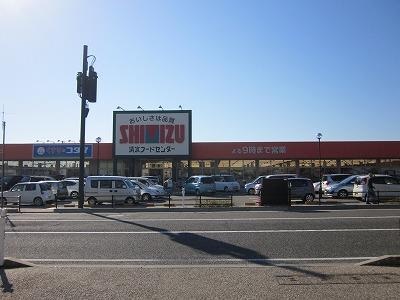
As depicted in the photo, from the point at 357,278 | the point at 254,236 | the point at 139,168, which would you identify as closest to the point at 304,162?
the point at 139,168

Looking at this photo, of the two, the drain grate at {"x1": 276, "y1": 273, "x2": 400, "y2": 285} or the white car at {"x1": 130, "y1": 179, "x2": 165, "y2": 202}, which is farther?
the white car at {"x1": 130, "y1": 179, "x2": 165, "y2": 202}

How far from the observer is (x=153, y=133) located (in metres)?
50.2

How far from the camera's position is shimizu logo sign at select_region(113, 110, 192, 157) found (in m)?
50.1

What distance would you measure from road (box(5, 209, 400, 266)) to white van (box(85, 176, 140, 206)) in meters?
9.78

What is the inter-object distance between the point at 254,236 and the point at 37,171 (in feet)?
147

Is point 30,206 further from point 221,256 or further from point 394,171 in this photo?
point 394,171

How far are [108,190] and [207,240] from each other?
54.4 feet

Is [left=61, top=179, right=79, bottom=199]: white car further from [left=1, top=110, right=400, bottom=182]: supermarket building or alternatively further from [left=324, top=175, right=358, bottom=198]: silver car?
[left=324, top=175, right=358, bottom=198]: silver car

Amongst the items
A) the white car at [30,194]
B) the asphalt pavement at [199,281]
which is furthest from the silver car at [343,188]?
the asphalt pavement at [199,281]

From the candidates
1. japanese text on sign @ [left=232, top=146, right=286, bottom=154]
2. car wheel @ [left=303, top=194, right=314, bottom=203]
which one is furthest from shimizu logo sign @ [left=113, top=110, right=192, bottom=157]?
car wheel @ [left=303, top=194, right=314, bottom=203]

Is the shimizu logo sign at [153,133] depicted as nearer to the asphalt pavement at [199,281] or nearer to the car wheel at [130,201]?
the car wheel at [130,201]

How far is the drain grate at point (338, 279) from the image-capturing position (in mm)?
7746

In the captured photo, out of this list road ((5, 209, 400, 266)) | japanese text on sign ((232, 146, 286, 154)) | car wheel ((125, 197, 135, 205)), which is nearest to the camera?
road ((5, 209, 400, 266))

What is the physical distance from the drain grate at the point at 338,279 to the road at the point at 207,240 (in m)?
1.90
